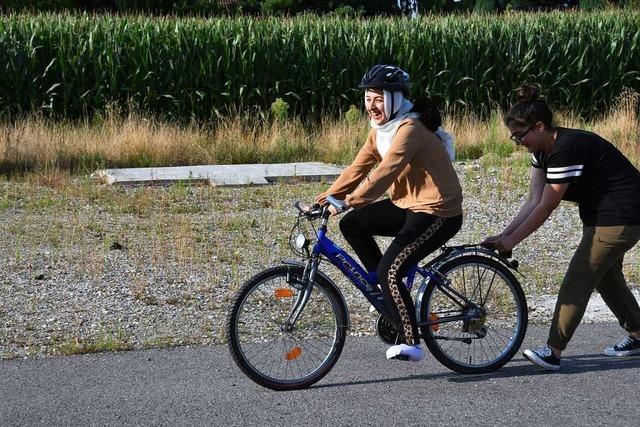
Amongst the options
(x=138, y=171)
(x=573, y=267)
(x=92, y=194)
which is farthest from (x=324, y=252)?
(x=138, y=171)

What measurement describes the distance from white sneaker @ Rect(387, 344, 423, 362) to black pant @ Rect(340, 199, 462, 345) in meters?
0.06

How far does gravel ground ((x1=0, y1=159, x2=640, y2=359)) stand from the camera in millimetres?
7570

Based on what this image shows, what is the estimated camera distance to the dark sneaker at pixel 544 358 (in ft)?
21.2

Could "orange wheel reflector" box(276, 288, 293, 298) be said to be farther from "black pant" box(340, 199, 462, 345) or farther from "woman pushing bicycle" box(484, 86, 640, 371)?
"woman pushing bicycle" box(484, 86, 640, 371)

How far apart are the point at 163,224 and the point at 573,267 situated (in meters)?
5.95

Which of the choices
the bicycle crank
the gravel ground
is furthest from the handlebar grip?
the gravel ground

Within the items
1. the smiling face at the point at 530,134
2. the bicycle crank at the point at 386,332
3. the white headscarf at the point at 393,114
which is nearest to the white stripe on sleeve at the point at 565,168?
the smiling face at the point at 530,134

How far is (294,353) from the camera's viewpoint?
20.8 feet

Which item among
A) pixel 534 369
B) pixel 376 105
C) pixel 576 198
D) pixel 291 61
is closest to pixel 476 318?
pixel 534 369

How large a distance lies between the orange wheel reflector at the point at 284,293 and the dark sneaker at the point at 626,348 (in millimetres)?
2068

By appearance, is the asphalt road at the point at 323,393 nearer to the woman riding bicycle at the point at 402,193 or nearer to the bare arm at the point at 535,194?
the woman riding bicycle at the point at 402,193

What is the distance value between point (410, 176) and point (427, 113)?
37 centimetres

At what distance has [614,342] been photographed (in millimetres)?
7227

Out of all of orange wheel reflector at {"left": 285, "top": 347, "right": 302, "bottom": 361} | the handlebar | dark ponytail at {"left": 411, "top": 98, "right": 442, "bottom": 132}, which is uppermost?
dark ponytail at {"left": 411, "top": 98, "right": 442, "bottom": 132}
